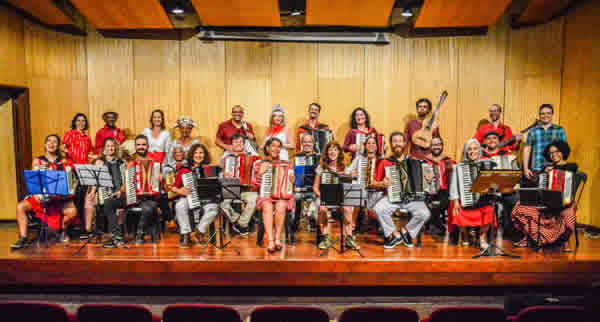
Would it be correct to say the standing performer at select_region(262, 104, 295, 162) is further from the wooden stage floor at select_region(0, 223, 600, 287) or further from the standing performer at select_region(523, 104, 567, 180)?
the standing performer at select_region(523, 104, 567, 180)

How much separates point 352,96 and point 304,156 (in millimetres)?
2114

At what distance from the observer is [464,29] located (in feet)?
20.0

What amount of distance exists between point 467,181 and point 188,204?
3.27m

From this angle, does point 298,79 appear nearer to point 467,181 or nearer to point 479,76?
point 479,76

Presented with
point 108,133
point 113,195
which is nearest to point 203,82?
point 108,133

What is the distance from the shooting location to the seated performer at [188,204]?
13.4 feet

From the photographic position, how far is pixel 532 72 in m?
5.98

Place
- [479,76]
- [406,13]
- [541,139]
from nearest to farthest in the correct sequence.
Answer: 1. [541,139]
2. [406,13]
3. [479,76]

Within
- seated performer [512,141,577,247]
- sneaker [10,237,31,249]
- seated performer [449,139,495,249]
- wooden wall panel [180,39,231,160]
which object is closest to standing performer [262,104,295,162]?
wooden wall panel [180,39,231,160]

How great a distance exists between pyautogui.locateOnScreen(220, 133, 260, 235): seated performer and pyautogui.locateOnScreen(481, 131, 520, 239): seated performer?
9.87ft

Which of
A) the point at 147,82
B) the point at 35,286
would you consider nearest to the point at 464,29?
the point at 147,82

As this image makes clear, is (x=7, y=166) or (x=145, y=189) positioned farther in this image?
(x=7, y=166)

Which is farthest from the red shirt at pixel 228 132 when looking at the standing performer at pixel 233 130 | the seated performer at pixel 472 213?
the seated performer at pixel 472 213

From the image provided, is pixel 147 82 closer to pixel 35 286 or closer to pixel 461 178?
pixel 35 286
